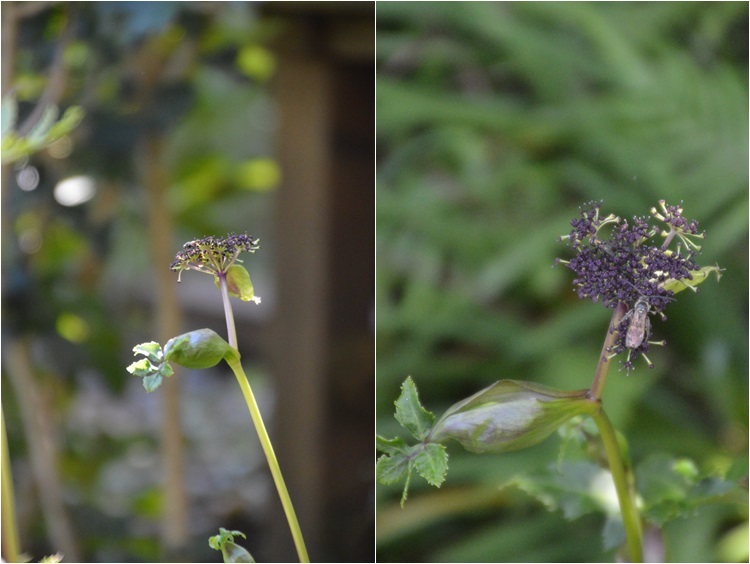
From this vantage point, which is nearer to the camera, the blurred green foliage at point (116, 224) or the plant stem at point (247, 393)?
the plant stem at point (247, 393)

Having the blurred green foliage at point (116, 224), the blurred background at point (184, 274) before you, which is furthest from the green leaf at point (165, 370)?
the blurred green foliage at point (116, 224)

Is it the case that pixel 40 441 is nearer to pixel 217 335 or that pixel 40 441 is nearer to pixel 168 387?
pixel 168 387

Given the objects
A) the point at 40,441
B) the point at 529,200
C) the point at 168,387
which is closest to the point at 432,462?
the point at 168,387

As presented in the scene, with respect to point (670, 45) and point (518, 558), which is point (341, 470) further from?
point (670, 45)

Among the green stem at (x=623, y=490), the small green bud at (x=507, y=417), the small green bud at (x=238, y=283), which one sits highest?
the small green bud at (x=238, y=283)

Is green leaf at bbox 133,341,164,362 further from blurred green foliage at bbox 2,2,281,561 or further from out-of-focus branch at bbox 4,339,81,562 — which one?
out-of-focus branch at bbox 4,339,81,562

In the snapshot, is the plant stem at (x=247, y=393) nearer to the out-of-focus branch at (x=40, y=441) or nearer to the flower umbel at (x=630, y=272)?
the flower umbel at (x=630, y=272)
